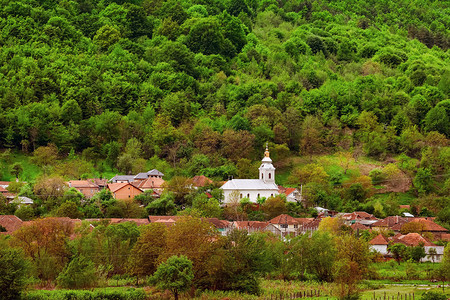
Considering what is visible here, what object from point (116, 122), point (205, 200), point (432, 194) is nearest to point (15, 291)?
point (205, 200)

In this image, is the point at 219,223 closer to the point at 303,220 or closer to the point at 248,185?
the point at 303,220

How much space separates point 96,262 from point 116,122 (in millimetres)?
34948

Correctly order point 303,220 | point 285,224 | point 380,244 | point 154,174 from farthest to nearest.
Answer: point 154,174 < point 303,220 < point 285,224 < point 380,244

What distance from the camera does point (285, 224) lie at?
6862 cm

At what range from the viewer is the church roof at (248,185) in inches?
2992

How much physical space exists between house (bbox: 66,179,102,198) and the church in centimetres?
1271

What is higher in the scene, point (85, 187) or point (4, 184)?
point (4, 184)

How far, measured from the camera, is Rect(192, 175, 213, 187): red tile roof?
7588cm

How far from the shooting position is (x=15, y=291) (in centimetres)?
4422

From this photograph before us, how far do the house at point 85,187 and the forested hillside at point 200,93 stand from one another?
12.9 ft

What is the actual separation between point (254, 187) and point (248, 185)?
0.66 metres

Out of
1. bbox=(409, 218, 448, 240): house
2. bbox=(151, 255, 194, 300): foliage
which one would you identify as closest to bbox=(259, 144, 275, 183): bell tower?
bbox=(409, 218, 448, 240): house

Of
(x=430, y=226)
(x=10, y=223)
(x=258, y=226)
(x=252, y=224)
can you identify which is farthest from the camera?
(x=430, y=226)

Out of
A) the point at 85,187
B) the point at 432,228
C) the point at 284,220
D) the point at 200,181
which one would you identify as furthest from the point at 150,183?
the point at 432,228
